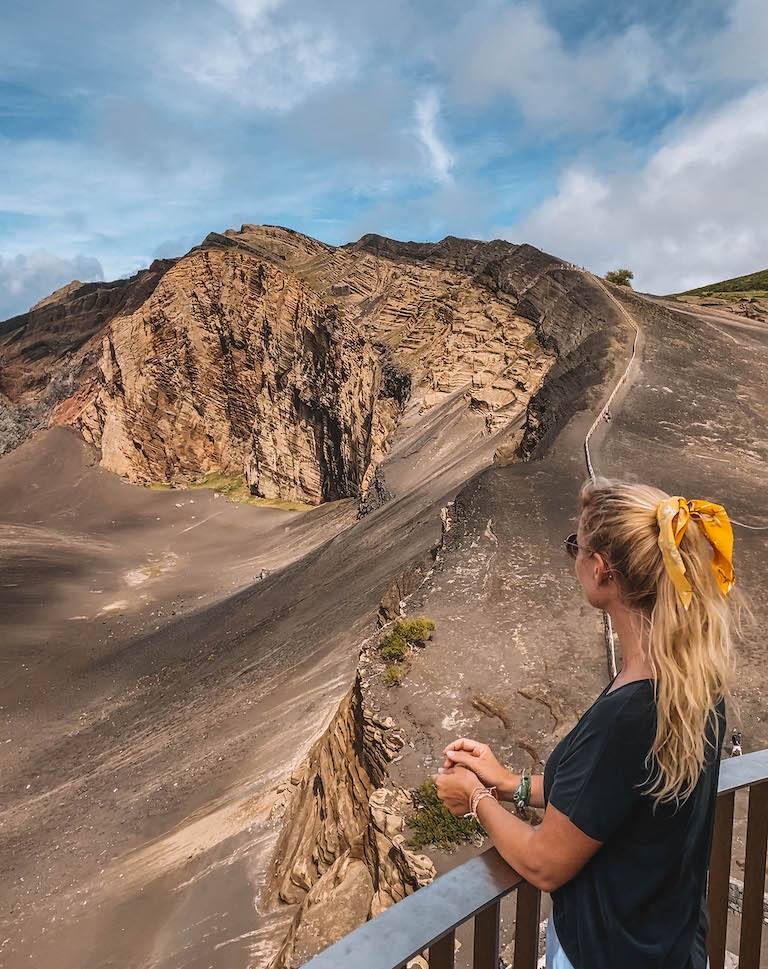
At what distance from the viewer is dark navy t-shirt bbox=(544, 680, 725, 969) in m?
1.84

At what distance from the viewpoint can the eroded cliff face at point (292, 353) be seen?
32.3m

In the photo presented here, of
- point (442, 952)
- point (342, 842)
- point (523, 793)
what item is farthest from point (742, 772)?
point (342, 842)

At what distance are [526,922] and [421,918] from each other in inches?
19.5

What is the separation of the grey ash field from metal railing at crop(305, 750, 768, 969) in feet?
13.8

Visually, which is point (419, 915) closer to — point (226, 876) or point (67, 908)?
point (226, 876)

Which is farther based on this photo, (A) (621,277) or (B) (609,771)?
(A) (621,277)

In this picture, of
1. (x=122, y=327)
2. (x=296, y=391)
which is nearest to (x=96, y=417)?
(x=122, y=327)

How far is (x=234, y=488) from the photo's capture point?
48062 millimetres

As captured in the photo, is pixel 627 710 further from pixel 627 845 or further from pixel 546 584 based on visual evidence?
pixel 546 584

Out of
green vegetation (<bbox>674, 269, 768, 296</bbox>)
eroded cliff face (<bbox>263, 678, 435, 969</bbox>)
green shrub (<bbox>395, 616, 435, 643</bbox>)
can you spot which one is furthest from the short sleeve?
green vegetation (<bbox>674, 269, 768, 296</bbox>)

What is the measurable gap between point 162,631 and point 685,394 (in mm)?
20179

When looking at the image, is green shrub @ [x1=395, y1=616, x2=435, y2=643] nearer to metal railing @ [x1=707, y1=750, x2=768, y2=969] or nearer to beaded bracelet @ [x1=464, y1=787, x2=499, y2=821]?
metal railing @ [x1=707, y1=750, x2=768, y2=969]

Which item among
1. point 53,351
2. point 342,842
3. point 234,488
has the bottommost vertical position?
point 342,842

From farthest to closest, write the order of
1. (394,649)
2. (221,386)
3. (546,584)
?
(221,386)
(546,584)
(394,649)
